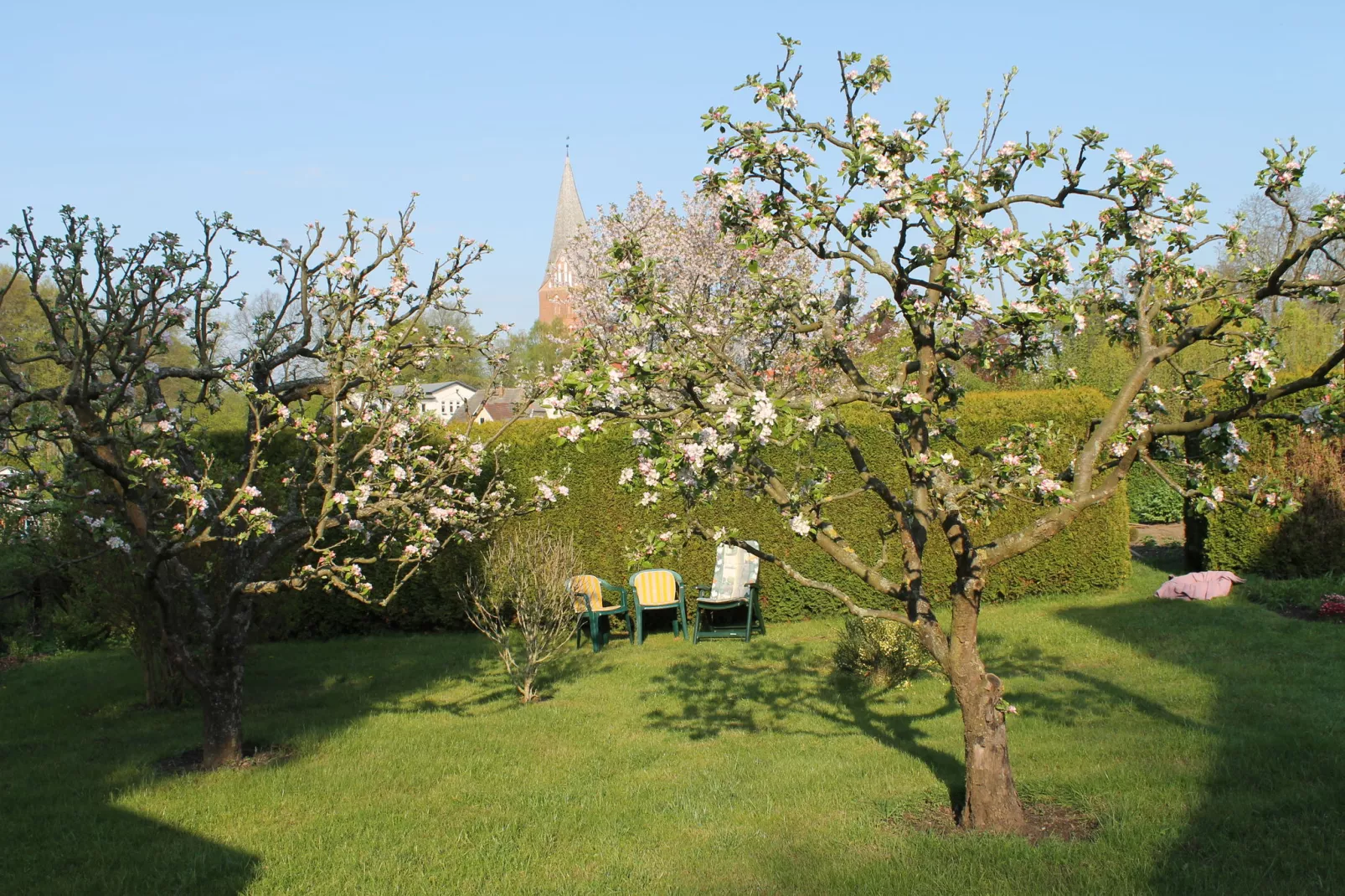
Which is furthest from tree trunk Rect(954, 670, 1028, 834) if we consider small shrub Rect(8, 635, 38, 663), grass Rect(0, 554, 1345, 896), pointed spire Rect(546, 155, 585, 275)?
pointed spire Rect(546, 155, 585, 275)

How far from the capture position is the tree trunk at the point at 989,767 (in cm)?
431

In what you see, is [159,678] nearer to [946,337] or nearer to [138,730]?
[138,730]

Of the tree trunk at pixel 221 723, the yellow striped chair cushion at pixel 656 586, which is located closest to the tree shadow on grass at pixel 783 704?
the yellow striped chair cushion at pixel 656 586

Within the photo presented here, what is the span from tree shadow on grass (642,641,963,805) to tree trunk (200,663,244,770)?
2629mm

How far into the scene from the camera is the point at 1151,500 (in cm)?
1705

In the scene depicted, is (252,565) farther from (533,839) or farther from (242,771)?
(533,839)

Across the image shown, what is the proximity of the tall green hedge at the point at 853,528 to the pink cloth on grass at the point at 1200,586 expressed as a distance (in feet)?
2.42

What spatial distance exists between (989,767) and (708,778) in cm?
170

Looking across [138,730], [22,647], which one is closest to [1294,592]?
[138,730]

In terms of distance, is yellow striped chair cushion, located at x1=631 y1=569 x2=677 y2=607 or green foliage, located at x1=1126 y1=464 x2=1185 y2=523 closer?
yellow striped chair cushion, located at x1=631 y1=569 x2=677 y2=607

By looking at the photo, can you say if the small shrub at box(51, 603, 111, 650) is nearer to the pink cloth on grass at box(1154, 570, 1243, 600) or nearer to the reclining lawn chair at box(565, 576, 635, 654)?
the reclining lawn chair at box(565, 576, 635, 654)

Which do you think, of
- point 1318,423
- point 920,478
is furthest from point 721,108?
point 1318,423

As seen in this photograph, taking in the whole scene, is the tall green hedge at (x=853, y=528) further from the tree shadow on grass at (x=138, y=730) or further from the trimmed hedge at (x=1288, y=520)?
the tree shadow on grass at (x=138, y=730)

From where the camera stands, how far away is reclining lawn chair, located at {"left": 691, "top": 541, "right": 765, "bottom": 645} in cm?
966
